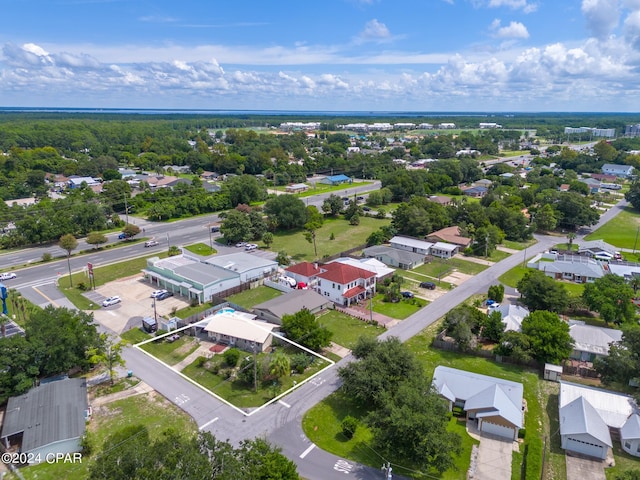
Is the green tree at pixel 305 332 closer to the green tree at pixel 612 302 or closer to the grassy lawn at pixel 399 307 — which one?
the grassy lawn at pixel 399 307

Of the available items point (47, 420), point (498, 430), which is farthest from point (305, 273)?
point (47, 420)

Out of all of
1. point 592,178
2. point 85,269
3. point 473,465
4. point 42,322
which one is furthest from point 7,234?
point 592,178

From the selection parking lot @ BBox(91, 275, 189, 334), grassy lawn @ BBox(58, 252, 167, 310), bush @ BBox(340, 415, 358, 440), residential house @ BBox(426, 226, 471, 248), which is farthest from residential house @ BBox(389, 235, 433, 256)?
bush @ BBox(340, 415, 358, 440)

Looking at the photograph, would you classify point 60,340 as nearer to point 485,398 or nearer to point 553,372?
point 485,398

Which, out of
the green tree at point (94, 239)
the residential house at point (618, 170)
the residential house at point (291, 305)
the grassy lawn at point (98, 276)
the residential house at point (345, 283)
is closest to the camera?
the residential house at point (291, 305)

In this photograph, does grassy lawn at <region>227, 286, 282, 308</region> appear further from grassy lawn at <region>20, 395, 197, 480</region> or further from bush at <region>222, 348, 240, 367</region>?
grassy lawn at <region>20, 395, 197, 480</region>

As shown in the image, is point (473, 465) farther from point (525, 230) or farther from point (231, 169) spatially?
point (231, 169)

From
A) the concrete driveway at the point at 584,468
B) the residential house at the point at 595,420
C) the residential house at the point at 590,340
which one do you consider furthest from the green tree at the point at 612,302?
the concrete driveway at the point at 584,468
